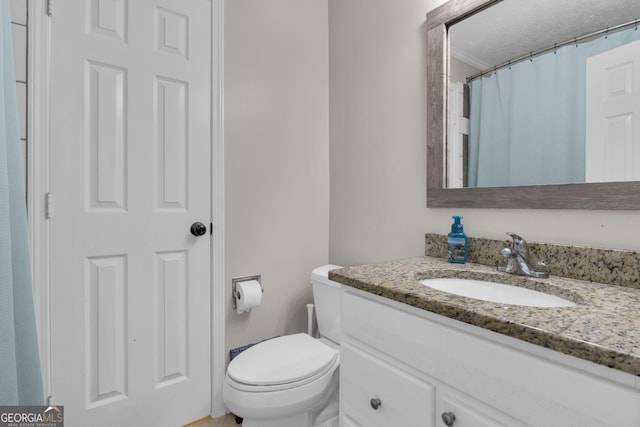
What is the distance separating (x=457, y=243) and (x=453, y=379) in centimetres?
60

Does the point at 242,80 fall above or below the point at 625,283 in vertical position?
above

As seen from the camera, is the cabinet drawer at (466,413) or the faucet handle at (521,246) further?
the faucet handle at (521,246)

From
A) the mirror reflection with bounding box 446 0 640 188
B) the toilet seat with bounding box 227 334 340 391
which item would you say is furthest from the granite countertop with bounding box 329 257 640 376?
the toilet seat with bounding box 227 334 340 391

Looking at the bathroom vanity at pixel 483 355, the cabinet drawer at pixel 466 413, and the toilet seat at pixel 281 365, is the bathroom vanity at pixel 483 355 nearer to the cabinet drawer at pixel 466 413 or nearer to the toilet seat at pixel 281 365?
the cabinet drawer at pixel 466 413

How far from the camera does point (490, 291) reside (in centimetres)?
104

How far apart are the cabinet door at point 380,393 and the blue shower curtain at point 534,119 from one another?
773 millimetres

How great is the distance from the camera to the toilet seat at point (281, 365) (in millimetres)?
1193

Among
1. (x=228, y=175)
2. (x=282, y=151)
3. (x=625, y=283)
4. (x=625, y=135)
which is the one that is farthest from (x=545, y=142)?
(x=228, y=175)

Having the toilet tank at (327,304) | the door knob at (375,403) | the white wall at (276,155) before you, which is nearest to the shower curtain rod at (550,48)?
the white wall at (276,155)

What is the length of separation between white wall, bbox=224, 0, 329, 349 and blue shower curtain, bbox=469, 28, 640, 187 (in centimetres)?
91

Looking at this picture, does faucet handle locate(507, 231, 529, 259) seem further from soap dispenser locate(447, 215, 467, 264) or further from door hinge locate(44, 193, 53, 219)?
door hinge locate(44, 193, 53, 219)

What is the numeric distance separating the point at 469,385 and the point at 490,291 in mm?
424

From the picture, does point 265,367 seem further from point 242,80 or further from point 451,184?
point 242,80

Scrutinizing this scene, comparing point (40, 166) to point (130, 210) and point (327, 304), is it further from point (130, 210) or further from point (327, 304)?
point (327, 304)
